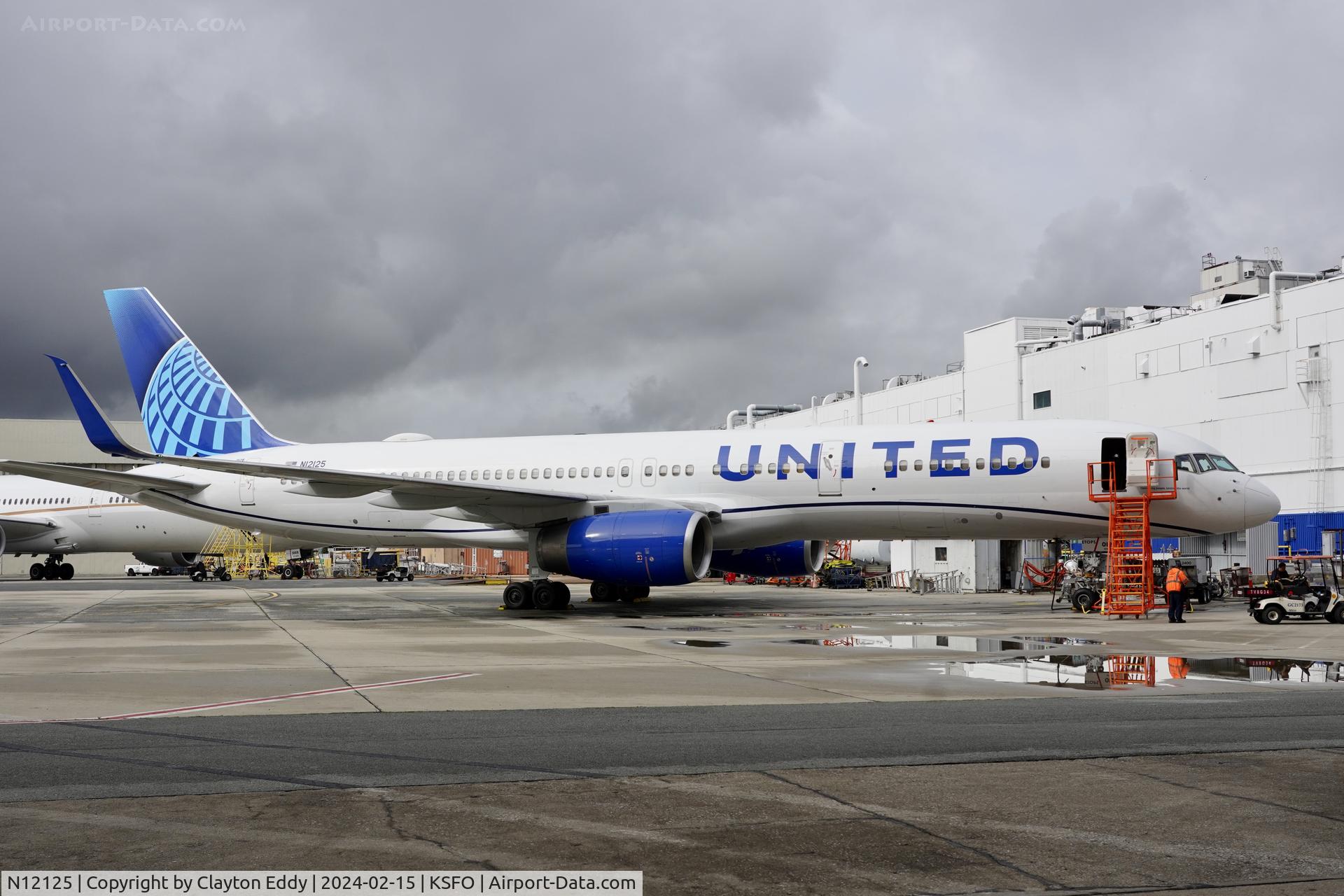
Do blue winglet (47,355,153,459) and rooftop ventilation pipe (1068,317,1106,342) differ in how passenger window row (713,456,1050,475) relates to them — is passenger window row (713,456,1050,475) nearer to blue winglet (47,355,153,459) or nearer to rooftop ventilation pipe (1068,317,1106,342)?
blue winglet (47,355,153,459)

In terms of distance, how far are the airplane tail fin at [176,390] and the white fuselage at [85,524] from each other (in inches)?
464

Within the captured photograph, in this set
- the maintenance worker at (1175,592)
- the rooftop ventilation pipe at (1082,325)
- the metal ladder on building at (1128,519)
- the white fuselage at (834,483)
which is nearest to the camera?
the maintenance worker at (1175,592)

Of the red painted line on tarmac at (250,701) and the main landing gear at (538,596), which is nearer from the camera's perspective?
the red painted line on tarmac at (250,701)

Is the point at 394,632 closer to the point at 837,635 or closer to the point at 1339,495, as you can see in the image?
the point at 837,635

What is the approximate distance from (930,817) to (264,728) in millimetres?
5067

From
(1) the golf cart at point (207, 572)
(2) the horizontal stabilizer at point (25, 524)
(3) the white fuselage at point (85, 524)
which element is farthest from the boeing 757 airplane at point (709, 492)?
(2) the horizontal stabilizer at point (25, 524)

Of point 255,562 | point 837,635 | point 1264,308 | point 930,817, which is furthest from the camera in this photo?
point 255,562

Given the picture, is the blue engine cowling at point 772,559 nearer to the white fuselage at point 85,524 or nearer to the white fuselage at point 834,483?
the white fuselage at point 834,483

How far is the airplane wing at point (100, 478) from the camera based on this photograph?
2248 cm

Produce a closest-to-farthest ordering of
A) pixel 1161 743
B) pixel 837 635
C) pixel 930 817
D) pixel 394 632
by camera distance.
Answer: pixel 930 817
pixel 1161 743
pixel 837 635
pixel 394 632

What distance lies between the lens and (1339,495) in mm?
31344

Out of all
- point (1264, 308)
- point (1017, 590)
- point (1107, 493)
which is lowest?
point (1017, 590)

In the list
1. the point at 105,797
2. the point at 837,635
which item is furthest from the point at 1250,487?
the point at 105,797

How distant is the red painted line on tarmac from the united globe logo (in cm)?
2102
